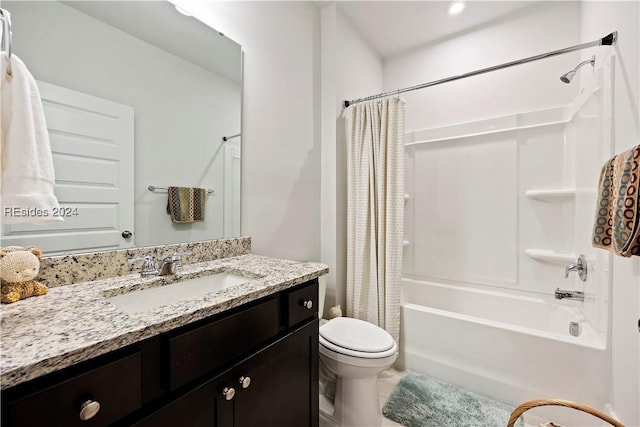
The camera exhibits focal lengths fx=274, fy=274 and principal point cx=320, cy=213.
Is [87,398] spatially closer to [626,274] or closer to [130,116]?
[130,116]

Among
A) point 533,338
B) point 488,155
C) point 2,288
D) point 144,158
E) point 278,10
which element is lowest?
point 533,338

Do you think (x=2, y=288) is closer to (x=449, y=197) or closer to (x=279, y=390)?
(x=279, y=390)

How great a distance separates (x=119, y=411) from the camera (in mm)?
588

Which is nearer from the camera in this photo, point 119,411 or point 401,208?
point 119,411

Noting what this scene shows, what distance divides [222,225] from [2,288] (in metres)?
0.78

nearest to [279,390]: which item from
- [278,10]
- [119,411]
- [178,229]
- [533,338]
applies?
[119,411]

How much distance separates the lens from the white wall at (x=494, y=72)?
2.06 m

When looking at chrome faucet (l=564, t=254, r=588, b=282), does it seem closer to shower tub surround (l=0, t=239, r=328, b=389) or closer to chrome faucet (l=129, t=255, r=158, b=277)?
shower tub surround (l=0, t=239, r=328, b=389)

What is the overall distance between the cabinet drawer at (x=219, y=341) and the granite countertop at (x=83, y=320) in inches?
1.9

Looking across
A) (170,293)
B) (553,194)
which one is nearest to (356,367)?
(170,293)

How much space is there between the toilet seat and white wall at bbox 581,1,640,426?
1.01 m

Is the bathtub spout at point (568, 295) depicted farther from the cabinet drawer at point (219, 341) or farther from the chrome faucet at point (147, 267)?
the chrome faucet at point (147, 267)

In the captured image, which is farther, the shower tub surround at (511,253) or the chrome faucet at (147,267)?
the shower tub surround at (511,253)

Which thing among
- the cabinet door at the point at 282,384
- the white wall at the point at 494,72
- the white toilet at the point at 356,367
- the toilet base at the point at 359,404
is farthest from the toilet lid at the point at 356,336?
the white wall at the point at 494,72
